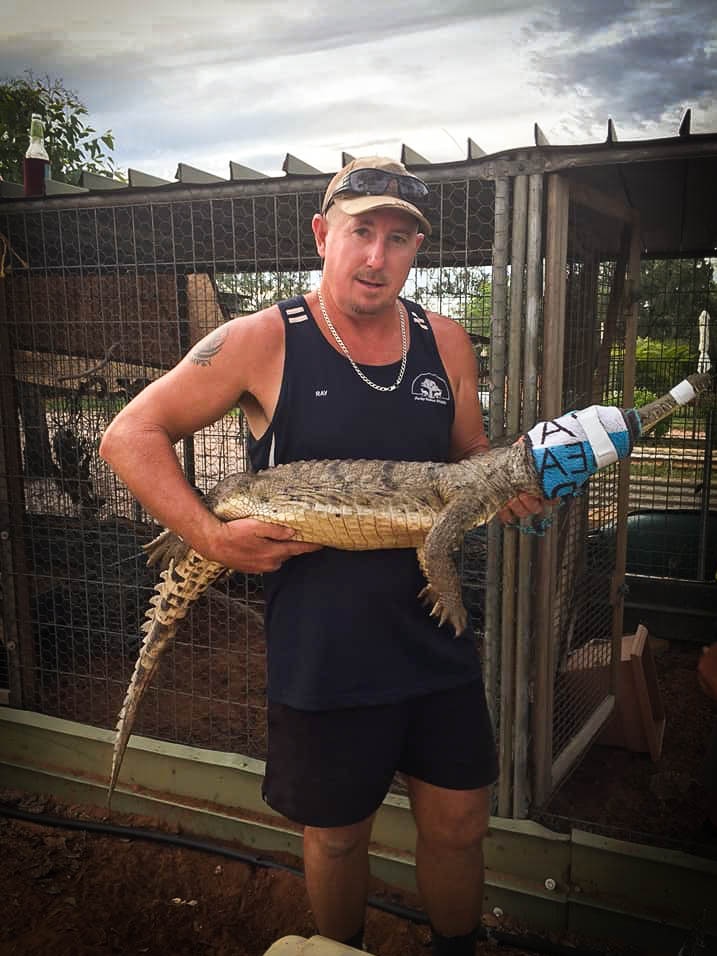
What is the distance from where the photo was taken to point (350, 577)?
2410mm

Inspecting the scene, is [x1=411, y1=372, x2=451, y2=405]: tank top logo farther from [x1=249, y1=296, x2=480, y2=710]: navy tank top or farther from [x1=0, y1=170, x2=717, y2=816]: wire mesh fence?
[x1=0, y1=170, x2=717, y2=816]: wire mesh fence

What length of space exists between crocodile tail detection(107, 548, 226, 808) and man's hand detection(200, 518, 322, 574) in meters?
0.48

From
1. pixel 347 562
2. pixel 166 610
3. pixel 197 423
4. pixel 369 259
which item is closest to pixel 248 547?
pixel 347 562

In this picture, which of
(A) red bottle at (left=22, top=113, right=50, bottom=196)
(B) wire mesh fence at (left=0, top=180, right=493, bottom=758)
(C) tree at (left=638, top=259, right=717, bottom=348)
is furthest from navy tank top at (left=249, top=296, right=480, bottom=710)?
(C) tree at (left=638, top=259, right=717, bottom=348)

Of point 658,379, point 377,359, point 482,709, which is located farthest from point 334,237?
point 658,379

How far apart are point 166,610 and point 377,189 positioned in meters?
1.78

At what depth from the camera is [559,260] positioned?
3219 millimetres

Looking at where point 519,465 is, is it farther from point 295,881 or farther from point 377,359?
point 295,881

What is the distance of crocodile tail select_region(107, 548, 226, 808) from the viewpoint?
2.99m

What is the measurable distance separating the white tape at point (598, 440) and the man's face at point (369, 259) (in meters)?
0.71

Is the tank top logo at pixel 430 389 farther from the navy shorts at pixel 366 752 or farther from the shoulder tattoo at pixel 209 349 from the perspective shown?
the navy shorts at pixel 366 752

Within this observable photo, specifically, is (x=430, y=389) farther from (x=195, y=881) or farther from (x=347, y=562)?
(x=195, y=881)

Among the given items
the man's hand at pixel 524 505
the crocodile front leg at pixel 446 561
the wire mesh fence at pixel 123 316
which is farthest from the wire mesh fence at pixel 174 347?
the crocodile front leg at pixel 446 561

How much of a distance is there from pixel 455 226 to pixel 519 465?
6.55 feet
